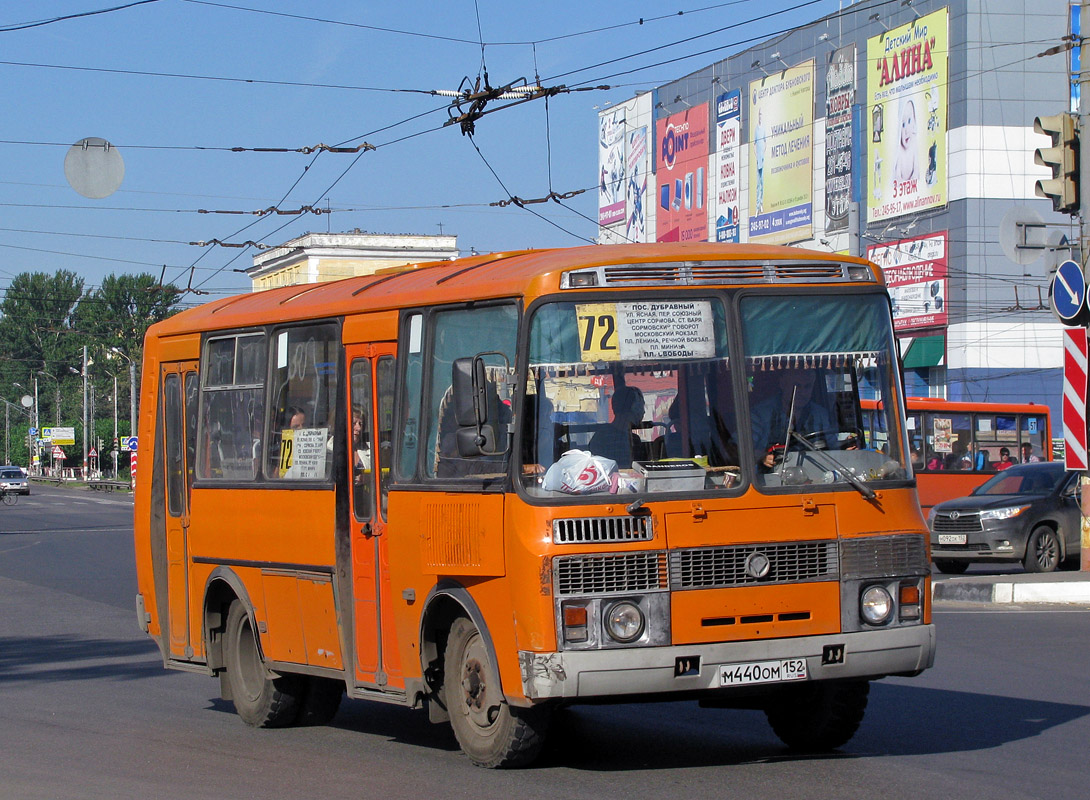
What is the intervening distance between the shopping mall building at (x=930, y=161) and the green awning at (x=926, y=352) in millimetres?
54

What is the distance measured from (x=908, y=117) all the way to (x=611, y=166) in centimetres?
2565

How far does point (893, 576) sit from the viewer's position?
7312 mm

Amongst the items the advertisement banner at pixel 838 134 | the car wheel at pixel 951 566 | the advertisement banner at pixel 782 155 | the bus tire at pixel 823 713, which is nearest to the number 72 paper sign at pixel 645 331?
the bus tire at pixel 823 713

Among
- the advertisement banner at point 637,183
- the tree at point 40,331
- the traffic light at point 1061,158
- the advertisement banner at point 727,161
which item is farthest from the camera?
the tree at point 40,331

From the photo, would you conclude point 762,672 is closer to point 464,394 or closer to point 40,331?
point 464,394

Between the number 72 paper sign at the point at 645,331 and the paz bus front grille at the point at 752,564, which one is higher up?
the number 72 paper sign at the point at 645,331

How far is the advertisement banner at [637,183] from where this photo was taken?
7288 cm

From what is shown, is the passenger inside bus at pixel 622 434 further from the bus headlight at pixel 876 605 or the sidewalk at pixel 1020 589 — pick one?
the sidewalk at pixel 1020 589

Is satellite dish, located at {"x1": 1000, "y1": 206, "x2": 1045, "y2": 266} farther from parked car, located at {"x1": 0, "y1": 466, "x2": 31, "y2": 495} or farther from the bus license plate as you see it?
parked car, located at {"x1": 0, "y1": 466, "x2": 31, "y2": 495}

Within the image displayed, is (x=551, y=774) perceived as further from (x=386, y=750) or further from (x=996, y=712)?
(x=996, y=712)

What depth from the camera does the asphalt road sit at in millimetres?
7137

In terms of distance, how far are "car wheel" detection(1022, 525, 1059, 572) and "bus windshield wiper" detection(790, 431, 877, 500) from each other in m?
14.3

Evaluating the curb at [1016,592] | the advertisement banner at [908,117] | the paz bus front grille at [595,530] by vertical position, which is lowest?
the curb at [1016,592]

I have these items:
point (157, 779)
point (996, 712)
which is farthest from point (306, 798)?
point (996, 712)
